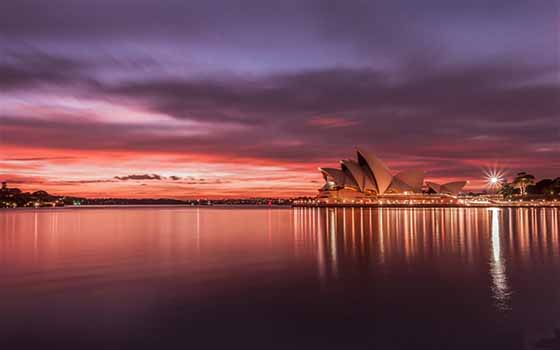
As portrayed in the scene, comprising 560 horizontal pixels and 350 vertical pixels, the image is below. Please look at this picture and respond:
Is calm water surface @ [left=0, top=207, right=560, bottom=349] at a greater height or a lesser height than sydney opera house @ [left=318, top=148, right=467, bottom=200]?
lesser

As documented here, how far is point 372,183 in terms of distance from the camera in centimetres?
10981

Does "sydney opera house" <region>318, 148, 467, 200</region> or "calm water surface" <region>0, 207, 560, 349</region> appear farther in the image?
"sydney opera house" <region>318, 148, 467, 200</region>

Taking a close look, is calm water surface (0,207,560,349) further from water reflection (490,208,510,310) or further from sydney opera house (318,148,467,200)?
sydney opera house (318,148,467,200)

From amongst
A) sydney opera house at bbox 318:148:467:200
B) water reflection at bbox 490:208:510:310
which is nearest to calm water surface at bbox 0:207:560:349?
water reflection at bbox 490:208:510:310

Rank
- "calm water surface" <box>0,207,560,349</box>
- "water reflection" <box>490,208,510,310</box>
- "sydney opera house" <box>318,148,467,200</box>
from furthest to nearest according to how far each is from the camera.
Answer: "sydney opera house" <box>318,148,467,200</box>
"water reflection" <box>490,208,510,310</box>
"calm water surface" <box>0,207,560,349</box>

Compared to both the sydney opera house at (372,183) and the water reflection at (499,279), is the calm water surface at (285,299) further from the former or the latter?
the sydney opera house at (372,183)

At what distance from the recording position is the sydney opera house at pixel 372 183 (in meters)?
105

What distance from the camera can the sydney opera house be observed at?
105 meters

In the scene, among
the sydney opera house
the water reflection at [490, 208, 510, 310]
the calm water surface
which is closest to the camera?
the calm water surface

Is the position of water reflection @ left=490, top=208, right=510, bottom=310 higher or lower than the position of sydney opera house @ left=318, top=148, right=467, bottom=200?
lower

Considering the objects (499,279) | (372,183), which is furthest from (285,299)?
(372,183)

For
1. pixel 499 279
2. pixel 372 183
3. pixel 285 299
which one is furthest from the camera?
pixel 372 183

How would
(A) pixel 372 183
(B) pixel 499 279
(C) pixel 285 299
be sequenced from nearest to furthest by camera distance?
1. (C) pixel 285 299
2. (B) pixel 499 279
3. (A) pixel 372 183

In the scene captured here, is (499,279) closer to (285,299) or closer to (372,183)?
(285,299)
